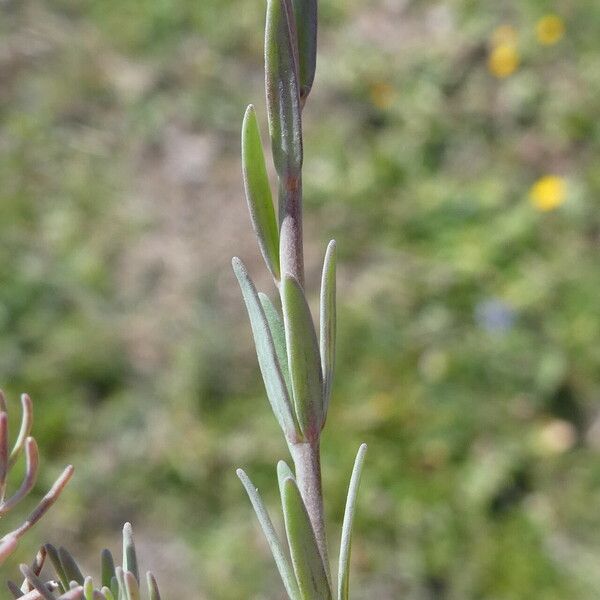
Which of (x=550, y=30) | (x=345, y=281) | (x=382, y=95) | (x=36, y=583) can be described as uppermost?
(x=550, y=30)

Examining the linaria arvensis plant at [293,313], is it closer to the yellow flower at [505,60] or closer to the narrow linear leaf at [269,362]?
the narrow linear leaf at [269,362]

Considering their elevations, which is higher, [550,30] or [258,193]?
[550,30]

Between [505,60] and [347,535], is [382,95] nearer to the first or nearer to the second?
[505,60]

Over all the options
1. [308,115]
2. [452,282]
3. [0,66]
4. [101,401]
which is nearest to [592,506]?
[452,282]

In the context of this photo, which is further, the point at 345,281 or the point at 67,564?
the point at 345,281

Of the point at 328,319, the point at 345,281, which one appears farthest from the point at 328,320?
the point at 345,281

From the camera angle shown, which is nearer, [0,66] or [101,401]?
[101,401]

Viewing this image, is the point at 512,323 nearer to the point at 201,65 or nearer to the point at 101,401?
the point at 101,401
